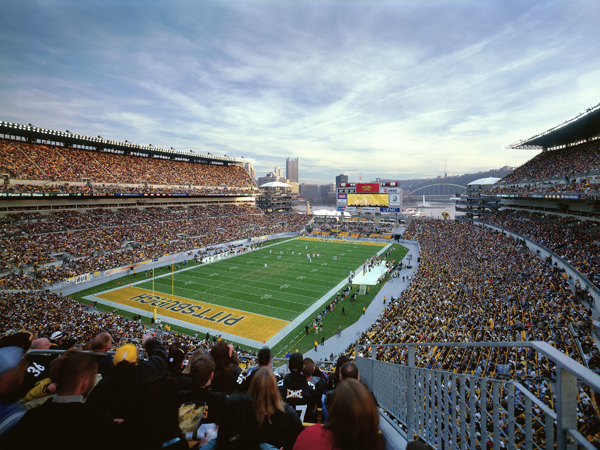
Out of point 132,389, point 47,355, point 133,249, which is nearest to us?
point 132,389

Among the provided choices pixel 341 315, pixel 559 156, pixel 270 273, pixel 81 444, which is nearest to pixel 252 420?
pixel 81 444

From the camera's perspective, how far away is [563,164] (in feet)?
122

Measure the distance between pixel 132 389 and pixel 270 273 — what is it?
3141 cm

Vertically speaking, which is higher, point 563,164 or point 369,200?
point 563,164

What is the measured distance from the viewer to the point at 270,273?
34500 mm

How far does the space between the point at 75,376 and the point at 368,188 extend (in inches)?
2467

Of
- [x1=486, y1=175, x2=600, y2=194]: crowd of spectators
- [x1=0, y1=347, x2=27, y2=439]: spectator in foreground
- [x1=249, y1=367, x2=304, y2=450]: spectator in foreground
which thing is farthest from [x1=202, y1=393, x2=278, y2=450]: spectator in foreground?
[x1=486, y1=175, x2=600, y2=194]: crowd of spectators

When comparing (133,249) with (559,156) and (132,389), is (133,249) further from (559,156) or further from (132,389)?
(559,156)

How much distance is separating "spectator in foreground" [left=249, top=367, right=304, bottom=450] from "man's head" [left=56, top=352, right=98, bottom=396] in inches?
54.1

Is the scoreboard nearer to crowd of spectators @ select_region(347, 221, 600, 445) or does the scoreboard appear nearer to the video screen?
the video screen

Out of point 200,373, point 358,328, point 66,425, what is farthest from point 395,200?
point 66,425

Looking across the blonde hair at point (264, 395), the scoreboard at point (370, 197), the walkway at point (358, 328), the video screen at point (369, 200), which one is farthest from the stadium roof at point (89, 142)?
the blonde hair at point (264, 395)

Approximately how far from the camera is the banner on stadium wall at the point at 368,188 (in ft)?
204

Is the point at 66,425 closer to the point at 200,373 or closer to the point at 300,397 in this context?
the point at 200,373
